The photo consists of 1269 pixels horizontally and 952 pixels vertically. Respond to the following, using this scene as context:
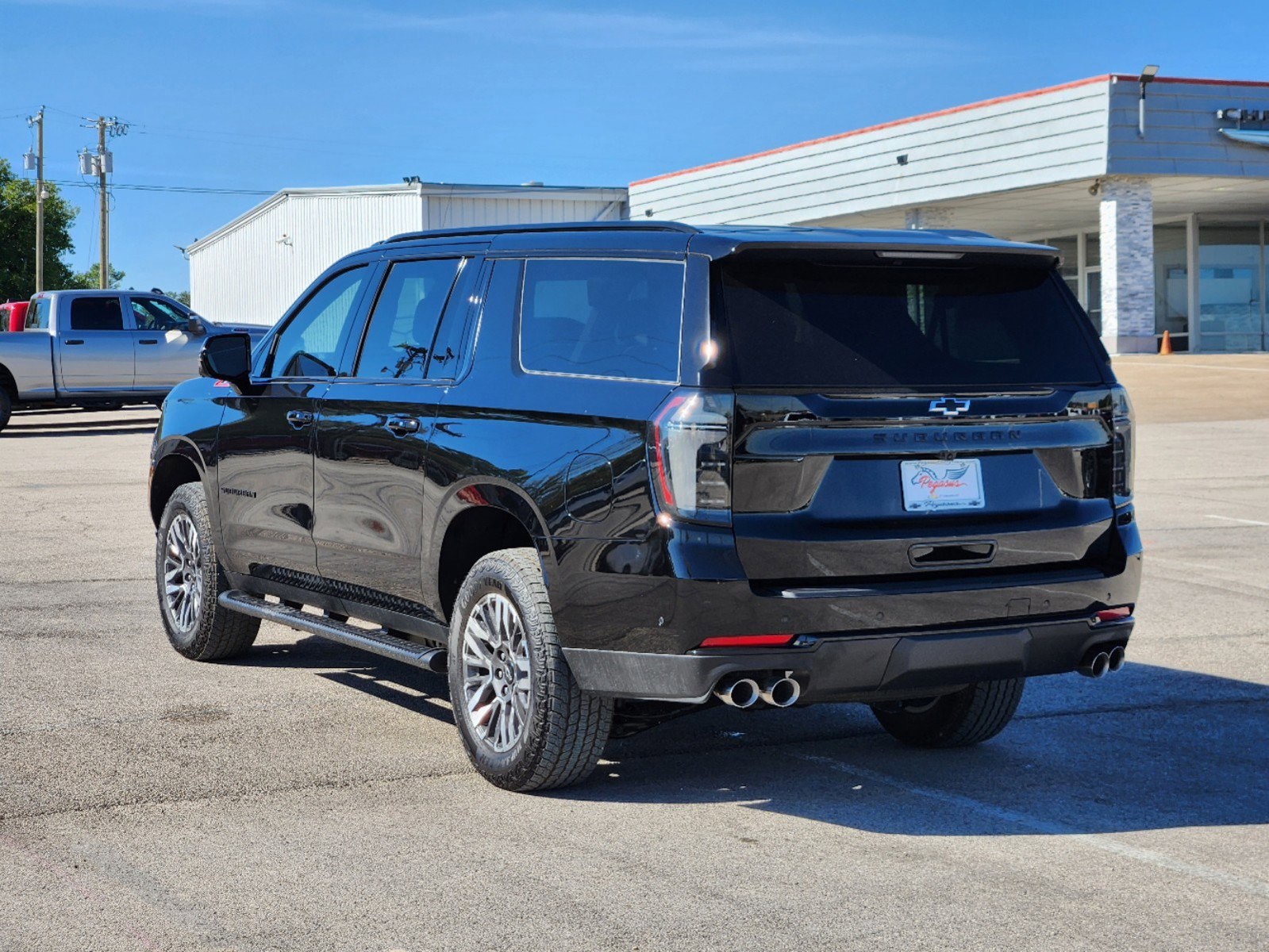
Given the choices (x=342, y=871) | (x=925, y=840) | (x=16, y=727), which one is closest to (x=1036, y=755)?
(x=925, y=840)

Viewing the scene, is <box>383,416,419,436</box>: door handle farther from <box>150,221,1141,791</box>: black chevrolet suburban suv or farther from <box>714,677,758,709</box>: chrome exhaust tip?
<box>714,677,758,709</box>: chrome exhaust tip

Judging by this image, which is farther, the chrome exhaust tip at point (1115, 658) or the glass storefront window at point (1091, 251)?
the glass storefront window at point (1091, 251)

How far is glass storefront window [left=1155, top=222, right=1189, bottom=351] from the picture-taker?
41812 millimetres

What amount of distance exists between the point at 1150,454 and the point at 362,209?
113ft

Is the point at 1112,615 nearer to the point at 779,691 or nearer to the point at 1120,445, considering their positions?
the point at 1120,445

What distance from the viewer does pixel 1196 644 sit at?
8.52 m

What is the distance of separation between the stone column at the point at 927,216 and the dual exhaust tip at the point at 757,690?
36.1 m

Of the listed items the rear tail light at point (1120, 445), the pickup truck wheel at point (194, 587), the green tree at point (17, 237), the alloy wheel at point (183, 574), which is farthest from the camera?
the green tree at point (17, 237)

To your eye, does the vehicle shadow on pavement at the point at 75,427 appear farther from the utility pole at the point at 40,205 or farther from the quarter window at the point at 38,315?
the utility pole at the point at 40,205

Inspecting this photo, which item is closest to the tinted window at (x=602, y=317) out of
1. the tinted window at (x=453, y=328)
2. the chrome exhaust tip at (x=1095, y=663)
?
the tinted window at (x=453, y=328)

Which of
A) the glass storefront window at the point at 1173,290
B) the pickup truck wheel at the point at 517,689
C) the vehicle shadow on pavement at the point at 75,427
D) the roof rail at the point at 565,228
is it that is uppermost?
the glass storefront window at the point at 1173,290

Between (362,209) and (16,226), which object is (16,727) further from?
(16,226)

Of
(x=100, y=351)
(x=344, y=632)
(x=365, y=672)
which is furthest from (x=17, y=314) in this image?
(x=344, y=632)

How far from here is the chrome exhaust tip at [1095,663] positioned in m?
5.62
